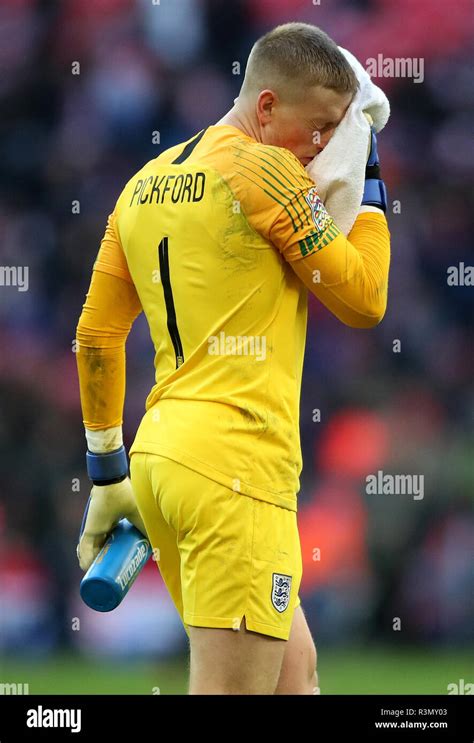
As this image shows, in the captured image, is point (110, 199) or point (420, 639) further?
point (110, 199)

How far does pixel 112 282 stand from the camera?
255 centimetres

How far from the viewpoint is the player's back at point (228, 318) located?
2.25m

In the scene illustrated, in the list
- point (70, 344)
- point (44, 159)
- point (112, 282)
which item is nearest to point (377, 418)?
point (70, 344)

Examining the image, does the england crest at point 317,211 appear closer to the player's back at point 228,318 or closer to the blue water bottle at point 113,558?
the player's back at point 228,318

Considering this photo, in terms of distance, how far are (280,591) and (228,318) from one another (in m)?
0.58

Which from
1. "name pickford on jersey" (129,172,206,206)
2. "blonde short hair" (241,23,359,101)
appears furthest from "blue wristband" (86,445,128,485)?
"blonde short hair" (241,23,359,101)

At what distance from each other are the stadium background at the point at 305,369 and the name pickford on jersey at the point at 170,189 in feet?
9.04

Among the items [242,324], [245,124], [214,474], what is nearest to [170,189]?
[245,124]

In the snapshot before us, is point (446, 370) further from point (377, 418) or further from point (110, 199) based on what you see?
point (110, 199)

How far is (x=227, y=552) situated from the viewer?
7.28 ft

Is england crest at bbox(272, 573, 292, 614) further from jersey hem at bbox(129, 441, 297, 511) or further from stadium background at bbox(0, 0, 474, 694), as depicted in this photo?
stadium background at bbox(0, 0, 474, 694)

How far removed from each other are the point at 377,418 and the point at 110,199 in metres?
1.72

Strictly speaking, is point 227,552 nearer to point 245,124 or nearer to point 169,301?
point 169,301

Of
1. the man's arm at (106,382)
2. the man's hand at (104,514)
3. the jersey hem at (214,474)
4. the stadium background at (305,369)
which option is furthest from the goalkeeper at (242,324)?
the stadium background at (305,369)
